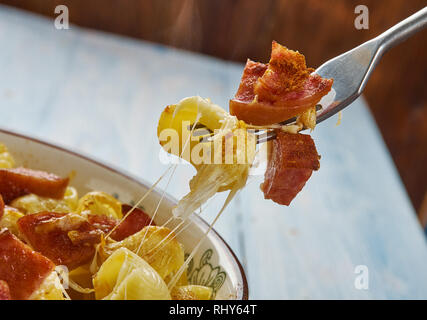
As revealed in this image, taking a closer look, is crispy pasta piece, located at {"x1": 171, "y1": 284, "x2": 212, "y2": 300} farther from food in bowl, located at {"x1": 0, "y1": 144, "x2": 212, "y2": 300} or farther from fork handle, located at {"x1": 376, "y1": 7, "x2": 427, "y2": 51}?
fork handle, located at {"x1": 376, "y1": 7, "x2": 427, "y2": 51}

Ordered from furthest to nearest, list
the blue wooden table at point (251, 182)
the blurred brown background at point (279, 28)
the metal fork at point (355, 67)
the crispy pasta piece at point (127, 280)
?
the blurred brown background at point (279, 28), the blue wooden table at point (251, 182), the metal fork at point (355, 67), the crispy pasta piece at point (127, 280)

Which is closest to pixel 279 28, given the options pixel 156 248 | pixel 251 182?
pixel 251 182

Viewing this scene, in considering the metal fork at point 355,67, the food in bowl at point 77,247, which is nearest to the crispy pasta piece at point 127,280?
the food in bowl at point 77,247

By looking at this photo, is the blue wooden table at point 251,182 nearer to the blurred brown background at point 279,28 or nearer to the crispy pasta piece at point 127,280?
the blurred brown background at point 279,28

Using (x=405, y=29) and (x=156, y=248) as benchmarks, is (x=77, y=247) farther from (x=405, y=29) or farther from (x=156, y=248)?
(x=405, y=29)

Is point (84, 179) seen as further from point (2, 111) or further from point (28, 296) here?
point (2, 111)

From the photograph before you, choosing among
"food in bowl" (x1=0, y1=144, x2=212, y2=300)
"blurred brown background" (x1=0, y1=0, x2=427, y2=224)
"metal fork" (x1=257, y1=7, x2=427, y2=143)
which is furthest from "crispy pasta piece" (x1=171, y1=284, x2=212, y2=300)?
"blurred brown background" (x1=0, y1=0, x2=427, y2=224)
